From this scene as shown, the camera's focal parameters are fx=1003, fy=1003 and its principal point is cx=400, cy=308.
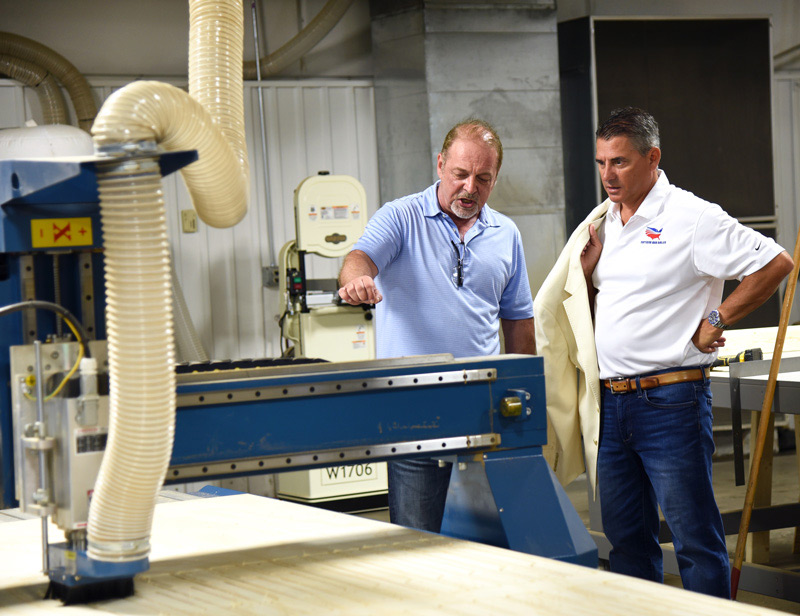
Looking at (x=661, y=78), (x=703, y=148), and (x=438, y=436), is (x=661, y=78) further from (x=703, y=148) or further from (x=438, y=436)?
(x=438, y=436)

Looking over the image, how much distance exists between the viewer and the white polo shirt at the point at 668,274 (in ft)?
8.68

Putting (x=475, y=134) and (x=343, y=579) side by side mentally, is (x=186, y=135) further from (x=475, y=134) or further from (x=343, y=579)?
(x=475, y=134)

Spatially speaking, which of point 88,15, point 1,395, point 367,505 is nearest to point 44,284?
point 1,395

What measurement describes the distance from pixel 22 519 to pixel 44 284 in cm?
92

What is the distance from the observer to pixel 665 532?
11.9ft

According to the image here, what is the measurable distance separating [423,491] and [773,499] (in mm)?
3326

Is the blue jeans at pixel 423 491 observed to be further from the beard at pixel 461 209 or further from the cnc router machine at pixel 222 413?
the beard at pixel 461 209

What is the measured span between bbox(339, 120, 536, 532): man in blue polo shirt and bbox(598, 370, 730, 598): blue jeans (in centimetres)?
43

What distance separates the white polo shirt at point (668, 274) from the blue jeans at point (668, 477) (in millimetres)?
97

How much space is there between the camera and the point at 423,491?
254cm

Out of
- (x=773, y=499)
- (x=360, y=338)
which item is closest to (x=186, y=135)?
(x=360, y=338)

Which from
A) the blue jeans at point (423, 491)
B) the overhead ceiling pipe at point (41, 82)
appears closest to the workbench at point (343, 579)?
the blue jeans at point (423, 491)

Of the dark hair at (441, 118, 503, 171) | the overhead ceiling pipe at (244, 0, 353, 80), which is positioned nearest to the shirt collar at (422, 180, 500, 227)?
the dark hair at (441, 118, 503, 171)

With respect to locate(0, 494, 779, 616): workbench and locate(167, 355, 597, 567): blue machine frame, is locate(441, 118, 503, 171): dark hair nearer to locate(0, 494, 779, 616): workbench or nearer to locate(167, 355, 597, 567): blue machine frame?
locate(167, 355, 597, 567): blue machine frame
